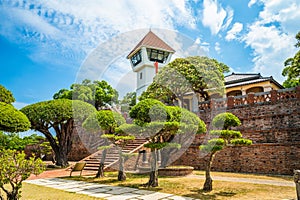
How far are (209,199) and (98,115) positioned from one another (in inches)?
192

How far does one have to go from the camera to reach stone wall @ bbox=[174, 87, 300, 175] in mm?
9828

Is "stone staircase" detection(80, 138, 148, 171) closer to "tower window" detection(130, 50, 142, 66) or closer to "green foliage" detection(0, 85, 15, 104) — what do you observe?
"green foliage" detection(0, 85, 15, 104)

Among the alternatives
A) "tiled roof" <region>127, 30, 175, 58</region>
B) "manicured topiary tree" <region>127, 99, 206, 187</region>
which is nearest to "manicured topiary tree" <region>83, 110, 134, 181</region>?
"manicured topiary tree" <region>127, 99, 206, 187</region>

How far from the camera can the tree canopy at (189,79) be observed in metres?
14.9

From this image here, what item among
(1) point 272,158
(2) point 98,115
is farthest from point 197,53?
(2) point 98,115

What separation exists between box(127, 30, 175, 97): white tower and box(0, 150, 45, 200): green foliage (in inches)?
800

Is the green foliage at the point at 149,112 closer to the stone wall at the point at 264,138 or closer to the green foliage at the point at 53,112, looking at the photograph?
the stone wall at the point at 264,138

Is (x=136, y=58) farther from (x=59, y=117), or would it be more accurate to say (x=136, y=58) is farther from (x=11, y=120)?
(x=11, y=120)

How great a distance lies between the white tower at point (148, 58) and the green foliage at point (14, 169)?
20315mm

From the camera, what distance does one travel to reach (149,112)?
6.66 metres

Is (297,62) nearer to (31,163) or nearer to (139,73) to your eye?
(31,163)

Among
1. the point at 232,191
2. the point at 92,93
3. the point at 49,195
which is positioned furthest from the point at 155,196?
the point at 92,93

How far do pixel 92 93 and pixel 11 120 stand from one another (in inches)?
511

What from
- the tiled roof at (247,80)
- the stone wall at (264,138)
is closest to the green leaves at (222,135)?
the stone wall at (264,138)
